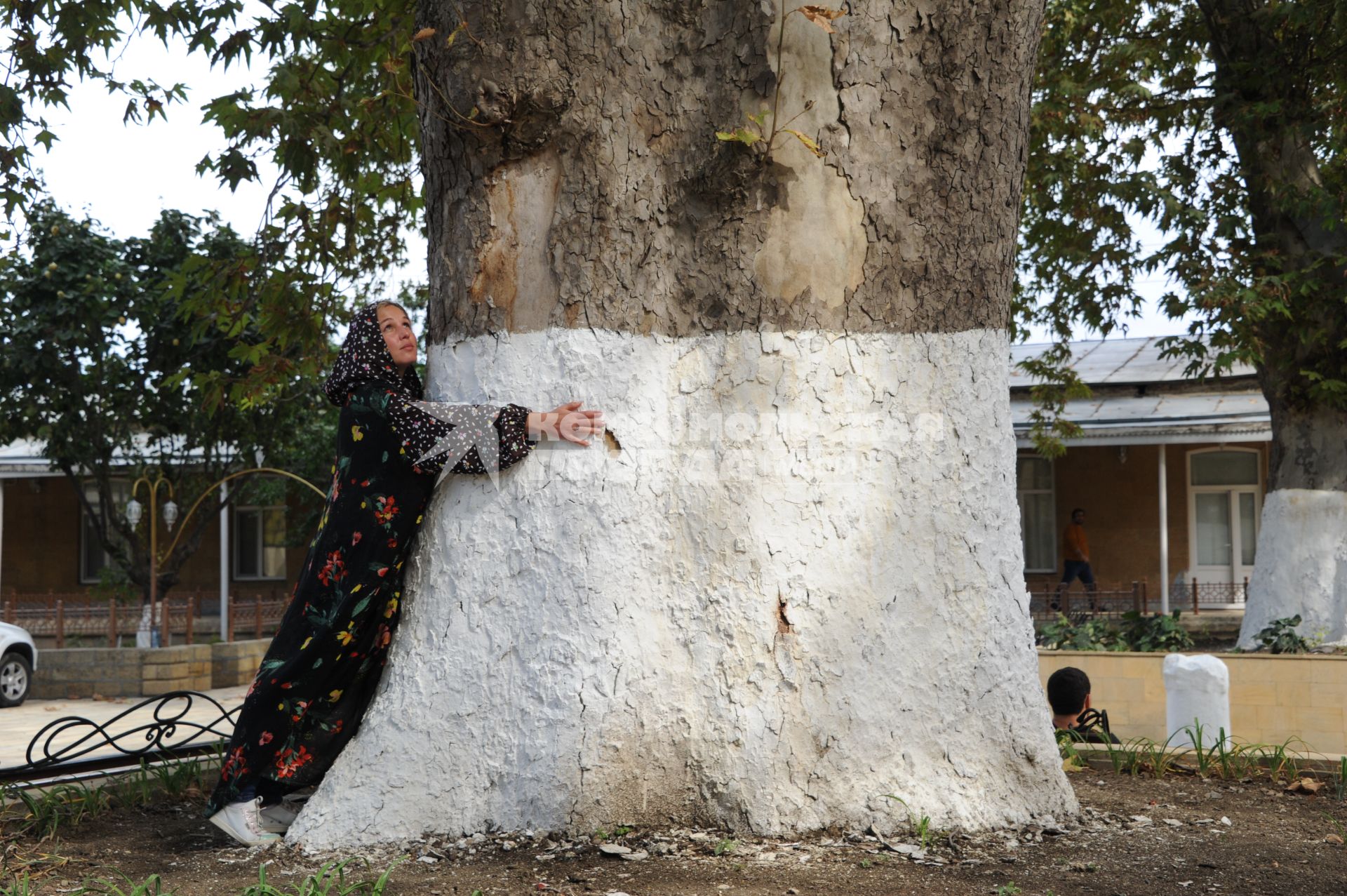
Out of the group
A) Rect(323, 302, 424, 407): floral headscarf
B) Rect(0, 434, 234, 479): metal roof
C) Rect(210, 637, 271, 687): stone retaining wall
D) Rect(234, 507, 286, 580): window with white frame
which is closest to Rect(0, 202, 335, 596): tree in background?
Rect(0, 434, 234, 479): metal roof

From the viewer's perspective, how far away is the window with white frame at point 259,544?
24547mm

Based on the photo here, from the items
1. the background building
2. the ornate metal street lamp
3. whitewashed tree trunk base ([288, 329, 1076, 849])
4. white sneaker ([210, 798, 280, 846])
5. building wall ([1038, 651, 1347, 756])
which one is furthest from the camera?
the background building

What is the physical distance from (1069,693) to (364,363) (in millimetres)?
3818

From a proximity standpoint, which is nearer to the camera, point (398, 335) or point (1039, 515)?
point (398, 335)

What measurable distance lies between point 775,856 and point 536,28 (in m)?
2.51

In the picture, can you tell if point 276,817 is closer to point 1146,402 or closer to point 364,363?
point 364,363

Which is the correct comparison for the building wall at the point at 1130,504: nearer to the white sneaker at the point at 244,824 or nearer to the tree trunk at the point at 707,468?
the tree trunk at the point at 707,468

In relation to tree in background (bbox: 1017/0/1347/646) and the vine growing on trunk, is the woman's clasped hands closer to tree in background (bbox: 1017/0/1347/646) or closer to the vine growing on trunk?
the vine growing on trunk

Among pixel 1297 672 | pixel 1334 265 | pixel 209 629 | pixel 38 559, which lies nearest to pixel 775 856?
pixel 1297 672

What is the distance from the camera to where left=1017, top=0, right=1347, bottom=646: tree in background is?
1118 cm

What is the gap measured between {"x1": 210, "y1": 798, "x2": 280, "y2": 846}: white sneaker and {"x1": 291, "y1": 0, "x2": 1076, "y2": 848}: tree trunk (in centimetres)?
24

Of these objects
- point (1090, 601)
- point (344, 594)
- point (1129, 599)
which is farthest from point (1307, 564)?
point (344, 594)

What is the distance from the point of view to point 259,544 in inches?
976

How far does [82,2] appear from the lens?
6.99 meters
